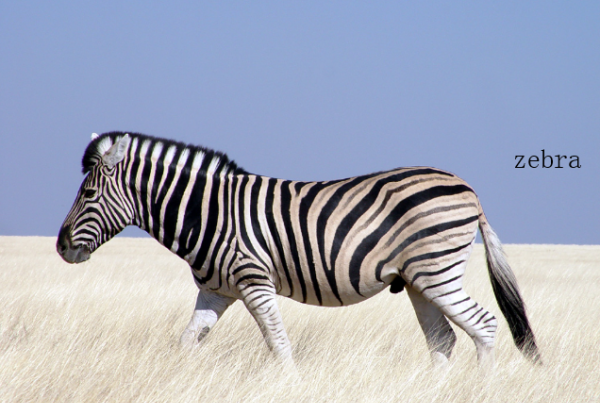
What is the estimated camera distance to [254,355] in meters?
6.29

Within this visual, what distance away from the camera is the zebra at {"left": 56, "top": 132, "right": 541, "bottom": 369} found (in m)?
5.45

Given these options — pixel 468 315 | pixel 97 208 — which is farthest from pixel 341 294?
pixel 97 208

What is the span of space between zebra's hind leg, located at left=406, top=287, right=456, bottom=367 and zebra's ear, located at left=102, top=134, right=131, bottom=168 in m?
3.23

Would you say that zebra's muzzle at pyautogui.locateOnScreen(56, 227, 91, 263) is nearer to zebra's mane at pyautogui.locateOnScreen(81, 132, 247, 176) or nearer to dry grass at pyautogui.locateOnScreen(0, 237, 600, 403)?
zebra's mane at pyautogui.locateOnScreen(81, 132, 247, 176)

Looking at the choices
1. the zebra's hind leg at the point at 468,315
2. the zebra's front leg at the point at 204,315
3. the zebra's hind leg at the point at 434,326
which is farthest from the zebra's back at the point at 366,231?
the zebra's front leg at the point at 204,315

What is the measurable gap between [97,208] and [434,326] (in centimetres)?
369

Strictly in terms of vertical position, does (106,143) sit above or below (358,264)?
above

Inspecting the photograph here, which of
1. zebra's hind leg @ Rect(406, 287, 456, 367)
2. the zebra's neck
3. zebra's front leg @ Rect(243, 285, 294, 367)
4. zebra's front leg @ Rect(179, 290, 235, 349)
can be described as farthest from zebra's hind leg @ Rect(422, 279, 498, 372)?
the zebra's neck

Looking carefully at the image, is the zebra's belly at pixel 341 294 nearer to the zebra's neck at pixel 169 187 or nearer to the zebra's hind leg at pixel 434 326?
the zebra's hind leg at pixel 434 326

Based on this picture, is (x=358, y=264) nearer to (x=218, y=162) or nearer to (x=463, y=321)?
(x=463, y=321)

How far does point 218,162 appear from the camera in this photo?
6016mm

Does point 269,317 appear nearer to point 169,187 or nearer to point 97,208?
point 169,187


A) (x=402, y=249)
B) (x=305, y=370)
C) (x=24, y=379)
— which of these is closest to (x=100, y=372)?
(x=24, y=379)

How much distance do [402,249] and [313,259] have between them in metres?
0.86
